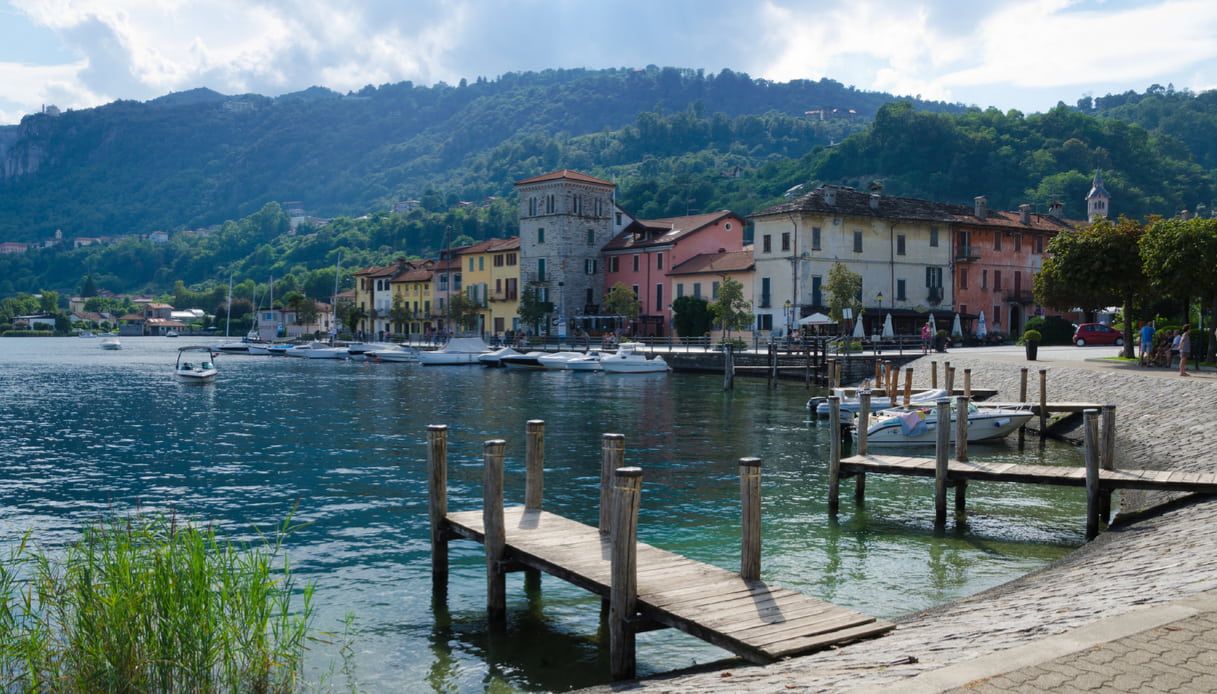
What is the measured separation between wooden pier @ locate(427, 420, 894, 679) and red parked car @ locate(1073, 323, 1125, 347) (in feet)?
169

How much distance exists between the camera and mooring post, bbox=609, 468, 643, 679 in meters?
8.82

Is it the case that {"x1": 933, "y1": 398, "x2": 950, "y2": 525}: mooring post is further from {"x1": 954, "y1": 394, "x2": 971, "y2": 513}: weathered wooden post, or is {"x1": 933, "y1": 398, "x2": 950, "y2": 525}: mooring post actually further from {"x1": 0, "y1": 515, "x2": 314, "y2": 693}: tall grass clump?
{"x1": 0, "y1": 515, "x2": 314, "y2": 693}: tall grass clump

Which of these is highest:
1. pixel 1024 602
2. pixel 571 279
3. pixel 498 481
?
pixel 571 279

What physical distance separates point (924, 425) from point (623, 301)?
55.1 m

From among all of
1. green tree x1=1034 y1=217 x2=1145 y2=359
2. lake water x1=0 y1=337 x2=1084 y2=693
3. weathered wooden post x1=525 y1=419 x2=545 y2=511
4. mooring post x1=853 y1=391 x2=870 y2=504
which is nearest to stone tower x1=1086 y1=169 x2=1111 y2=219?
green tree x1=1034 y1=217 x2=1145 y2=359

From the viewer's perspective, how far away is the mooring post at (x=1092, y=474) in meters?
14.6

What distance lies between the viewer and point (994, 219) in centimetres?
7394

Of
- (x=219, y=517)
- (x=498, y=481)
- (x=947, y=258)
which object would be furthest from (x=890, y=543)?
(x=947, y=258)

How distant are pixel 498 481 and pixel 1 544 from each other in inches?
390

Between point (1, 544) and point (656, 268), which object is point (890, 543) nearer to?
point (1, 544)

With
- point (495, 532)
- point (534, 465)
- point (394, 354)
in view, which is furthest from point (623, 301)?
point (495, 532)

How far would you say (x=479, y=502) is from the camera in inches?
737

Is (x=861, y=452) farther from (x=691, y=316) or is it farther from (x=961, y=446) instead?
(x=691, y=316)

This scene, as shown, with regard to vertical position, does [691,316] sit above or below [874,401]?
above
